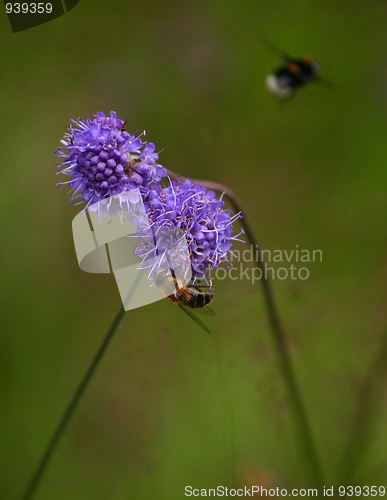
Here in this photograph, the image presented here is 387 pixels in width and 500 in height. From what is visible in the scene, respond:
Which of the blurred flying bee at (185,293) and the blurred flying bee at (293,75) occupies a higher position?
the blurred flying bee at (293,75)

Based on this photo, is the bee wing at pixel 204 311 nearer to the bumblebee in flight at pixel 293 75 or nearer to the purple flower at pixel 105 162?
the purple flower at pixel 105 162

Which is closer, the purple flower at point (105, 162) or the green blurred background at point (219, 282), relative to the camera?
the purple flower at point (105, 162)

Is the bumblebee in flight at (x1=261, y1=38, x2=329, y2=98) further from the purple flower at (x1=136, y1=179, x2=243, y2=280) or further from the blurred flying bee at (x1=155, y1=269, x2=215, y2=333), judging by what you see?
the blurred flying bee at (x1=155, y1=269, x2=215, y2=333)

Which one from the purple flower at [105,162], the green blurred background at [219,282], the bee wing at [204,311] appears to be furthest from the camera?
the green blurred background at [219,282]

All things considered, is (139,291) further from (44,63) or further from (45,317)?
(44,63)

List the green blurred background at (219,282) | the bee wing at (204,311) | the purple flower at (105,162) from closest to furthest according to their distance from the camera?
the purple flower at (105,162) < the bee wing at (204,311) < the green blurred background at (219,282)

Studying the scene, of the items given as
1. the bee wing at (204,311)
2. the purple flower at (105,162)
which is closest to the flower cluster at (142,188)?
the purple flower at (105,162)

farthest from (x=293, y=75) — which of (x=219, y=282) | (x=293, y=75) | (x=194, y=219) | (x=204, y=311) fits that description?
(x=204, y=311)

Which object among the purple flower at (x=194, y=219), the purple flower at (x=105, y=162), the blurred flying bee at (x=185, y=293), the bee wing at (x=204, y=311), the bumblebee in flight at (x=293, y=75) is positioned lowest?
the bee wing at (x=204, y=311)

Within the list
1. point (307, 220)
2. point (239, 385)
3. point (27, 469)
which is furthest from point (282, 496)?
point (307, 220)
